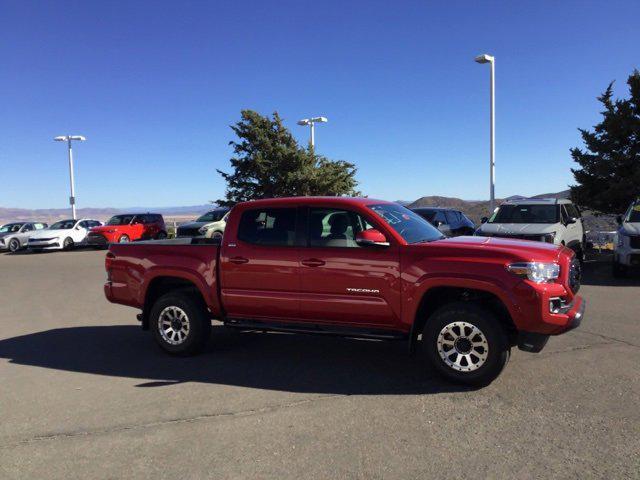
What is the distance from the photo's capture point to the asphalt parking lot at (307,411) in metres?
3.40

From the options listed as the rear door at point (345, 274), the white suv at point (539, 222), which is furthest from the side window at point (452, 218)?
the rear door at point (345, 274)

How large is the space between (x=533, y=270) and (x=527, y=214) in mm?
8938

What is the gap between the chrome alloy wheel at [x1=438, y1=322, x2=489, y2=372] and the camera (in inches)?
183

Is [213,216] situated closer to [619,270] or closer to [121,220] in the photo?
[121,220]

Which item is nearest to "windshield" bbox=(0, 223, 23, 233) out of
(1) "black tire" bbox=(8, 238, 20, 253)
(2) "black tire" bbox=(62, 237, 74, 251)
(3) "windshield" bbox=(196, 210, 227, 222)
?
(1) "black tire" bbox=(8, 238, 20, 253)

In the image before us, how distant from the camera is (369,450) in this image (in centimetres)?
356

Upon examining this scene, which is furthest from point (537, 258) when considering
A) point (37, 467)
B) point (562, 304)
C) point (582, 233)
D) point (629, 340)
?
point (582, 233)

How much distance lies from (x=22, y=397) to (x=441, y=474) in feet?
12.6

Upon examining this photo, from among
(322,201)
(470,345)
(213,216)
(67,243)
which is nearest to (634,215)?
(470,345)

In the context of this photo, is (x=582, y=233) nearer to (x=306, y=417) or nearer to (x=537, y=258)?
(x=537, y=258)

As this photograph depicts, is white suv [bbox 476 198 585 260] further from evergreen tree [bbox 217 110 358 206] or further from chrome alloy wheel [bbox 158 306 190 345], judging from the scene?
evergreen tree [bbox 217 110 358 206]

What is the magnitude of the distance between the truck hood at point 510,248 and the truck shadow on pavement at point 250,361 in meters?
1.28

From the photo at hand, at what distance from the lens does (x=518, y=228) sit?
39.1ft

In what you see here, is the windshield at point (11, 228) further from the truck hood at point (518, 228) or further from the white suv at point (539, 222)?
the truck hood at point (518, 228)
